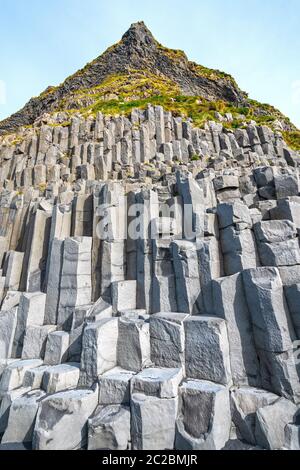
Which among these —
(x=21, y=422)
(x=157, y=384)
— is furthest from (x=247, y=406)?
(x=21, y=422)

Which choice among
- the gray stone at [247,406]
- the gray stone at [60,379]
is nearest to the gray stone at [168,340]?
the gray stone at [247,406]

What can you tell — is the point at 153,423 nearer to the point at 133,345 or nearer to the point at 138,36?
the point at 133,345

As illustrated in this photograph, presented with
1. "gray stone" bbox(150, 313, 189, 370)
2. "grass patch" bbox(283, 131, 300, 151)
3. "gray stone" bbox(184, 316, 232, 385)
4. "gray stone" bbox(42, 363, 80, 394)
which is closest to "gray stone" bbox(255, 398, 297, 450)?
"gray stone" bbox(184, 316, 232, 385)

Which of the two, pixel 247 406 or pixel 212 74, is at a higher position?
pixel 212 74

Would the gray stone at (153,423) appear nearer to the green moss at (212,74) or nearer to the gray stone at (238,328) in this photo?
the gray stone at (238,328)

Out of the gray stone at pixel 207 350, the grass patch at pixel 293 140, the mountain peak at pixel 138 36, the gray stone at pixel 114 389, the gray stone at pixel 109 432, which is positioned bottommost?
the gray stone at pixel 109 432

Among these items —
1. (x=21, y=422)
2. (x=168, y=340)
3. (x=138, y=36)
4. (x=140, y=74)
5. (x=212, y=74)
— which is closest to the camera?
(x=21, y=422)

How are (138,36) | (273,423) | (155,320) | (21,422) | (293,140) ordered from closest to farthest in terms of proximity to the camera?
(273,423) < (21,422) < (155,320) < (293,140) < (138,36)

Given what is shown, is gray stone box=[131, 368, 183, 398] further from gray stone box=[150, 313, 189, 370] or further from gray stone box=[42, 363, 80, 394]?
gray stone box=[42, 363, 80, 394]

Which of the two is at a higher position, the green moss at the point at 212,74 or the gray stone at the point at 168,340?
the green moss at the point at 212,74

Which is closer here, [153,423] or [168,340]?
[153,423]

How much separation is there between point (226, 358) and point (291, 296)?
Answer: 1287 mm

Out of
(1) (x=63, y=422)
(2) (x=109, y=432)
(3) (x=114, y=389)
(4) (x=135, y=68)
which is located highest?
(4) (x=135, y=68)
